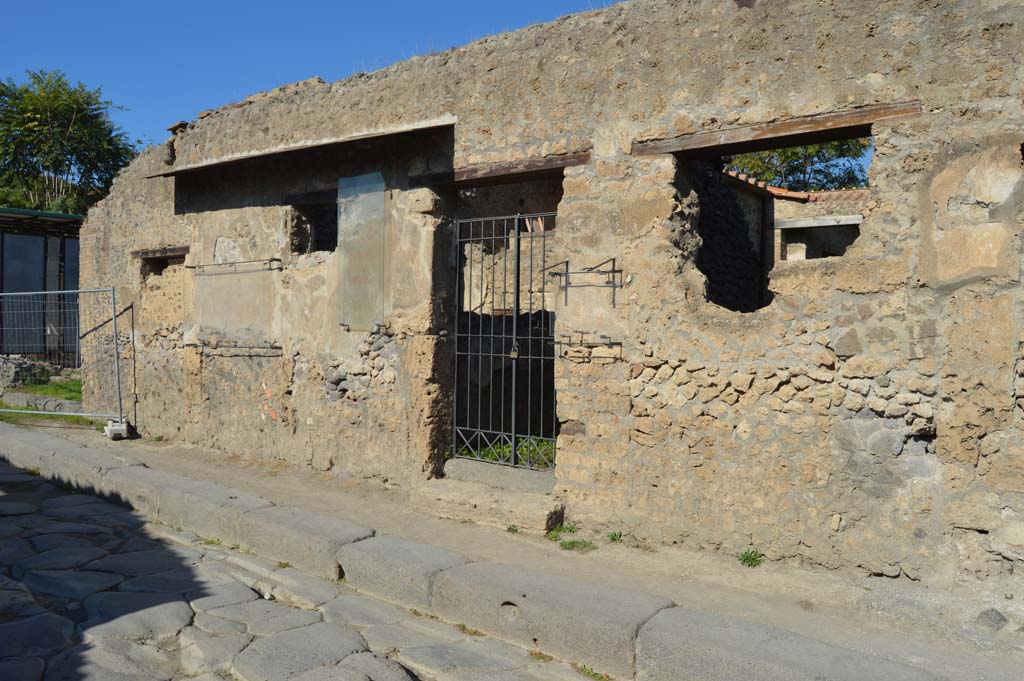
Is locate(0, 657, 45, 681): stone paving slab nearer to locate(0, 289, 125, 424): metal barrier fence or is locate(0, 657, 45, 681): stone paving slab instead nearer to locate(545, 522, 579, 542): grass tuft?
locate(545, 522, 579, 542): grass tuft

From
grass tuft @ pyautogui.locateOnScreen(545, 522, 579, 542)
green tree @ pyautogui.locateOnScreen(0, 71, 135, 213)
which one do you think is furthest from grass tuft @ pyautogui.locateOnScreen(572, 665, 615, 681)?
green tree @ pyautogui.locateOnScreen(0, 71, 135, 213)

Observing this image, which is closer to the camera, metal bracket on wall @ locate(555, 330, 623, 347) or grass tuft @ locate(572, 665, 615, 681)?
grass tuft @ locate(572, 665, 615, 681)

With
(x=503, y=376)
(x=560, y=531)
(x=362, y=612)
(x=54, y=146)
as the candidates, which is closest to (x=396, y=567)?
(x=362, y=612)

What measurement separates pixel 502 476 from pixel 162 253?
18.2 feet

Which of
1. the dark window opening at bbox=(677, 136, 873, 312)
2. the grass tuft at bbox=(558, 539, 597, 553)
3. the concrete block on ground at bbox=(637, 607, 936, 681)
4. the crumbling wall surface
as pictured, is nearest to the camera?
the concrete block on ground at bbox=(637, 607, 936, 681)

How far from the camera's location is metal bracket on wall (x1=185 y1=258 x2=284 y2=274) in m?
7.95

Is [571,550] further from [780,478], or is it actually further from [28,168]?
[28,168]

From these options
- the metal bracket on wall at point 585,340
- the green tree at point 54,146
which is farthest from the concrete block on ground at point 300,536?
the green tree at point 54,146

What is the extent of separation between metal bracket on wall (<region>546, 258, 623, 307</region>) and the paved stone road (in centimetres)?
250

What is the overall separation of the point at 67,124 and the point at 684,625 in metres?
31.3

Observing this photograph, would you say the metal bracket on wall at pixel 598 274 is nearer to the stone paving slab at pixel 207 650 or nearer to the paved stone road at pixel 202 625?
the paved stone road at pixel 202 625

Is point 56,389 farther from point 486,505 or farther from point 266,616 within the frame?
point 266,616

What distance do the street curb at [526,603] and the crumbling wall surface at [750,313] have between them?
4.59 ft

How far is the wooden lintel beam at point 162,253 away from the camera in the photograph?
9187 millimetres
